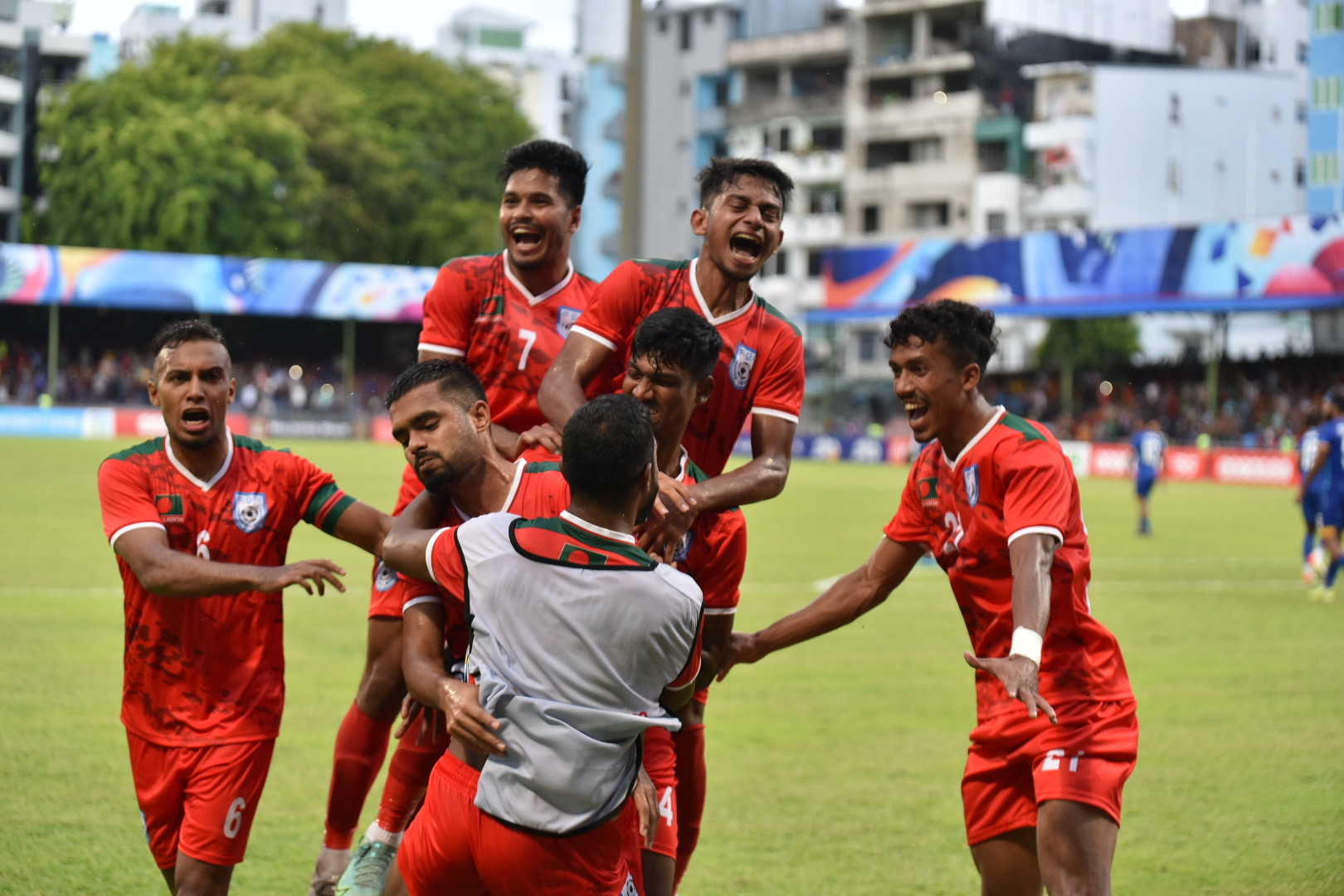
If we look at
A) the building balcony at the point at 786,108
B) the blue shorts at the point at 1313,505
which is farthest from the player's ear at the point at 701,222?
the building balcony at the point at 786,108

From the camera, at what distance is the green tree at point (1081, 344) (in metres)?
50.3

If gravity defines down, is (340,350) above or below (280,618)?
above

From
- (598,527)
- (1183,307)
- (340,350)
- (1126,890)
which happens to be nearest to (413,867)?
(598,527)

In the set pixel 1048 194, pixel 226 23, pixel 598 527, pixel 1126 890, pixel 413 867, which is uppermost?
pixel 226 23

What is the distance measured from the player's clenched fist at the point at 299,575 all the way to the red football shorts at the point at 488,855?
106 centimetres

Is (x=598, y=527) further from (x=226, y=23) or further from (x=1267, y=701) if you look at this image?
(x=226, y=23)

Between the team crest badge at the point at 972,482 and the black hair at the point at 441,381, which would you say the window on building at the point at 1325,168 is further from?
the black hair at the point at 441,381

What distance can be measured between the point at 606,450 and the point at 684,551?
1.86m

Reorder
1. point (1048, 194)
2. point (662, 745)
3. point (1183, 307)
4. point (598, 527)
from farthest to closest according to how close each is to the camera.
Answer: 1. point (1048, 194)
2. point (1183, 307)
3. point (662, 745)
4. point (598, 527)

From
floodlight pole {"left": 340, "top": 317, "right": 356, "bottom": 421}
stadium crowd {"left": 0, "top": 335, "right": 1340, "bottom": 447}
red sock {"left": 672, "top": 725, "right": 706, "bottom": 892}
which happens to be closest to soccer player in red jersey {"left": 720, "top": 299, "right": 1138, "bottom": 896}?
red sock {"left": 672, "top": 725, "right": 706, "bottom": 892}

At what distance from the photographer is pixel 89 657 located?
1250 centimetres

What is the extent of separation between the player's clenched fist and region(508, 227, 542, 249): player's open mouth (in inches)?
70.6

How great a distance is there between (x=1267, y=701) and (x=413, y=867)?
903 cm

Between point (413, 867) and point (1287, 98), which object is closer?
point (413, 867)
